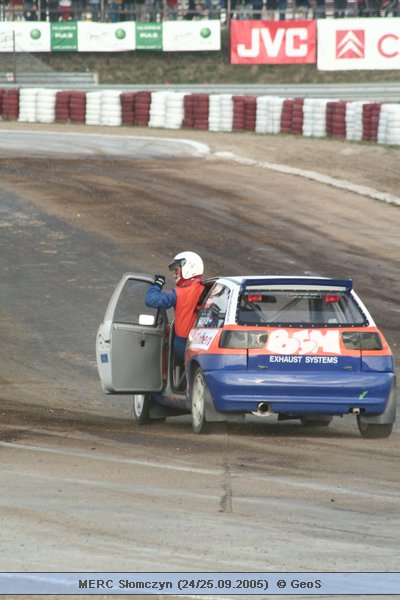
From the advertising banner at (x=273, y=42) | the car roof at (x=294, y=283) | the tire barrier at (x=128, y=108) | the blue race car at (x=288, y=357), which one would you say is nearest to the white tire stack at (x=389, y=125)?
the tire barrier at (x=128, y=108)

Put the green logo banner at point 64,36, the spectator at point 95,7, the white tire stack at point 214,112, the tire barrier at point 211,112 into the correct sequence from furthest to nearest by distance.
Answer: the spectator at point 95,7
the green logo banner at point 64,36
the white tire stack at point 214,112
the tire barrier at point 211,112

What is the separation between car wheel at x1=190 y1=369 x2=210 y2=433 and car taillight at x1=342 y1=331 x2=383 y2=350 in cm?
122

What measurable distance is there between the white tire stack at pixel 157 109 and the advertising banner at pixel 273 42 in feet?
36.9

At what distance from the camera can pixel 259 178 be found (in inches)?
1334

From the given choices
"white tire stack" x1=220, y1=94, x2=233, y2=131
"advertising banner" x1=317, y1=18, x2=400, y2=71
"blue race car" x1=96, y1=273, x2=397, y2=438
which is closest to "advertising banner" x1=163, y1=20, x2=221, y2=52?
Result: "advertising banner" x1=317, y1=18, x2=400, y2=71

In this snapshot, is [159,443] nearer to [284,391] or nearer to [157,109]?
[284,391]

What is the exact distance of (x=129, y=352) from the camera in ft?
40.8

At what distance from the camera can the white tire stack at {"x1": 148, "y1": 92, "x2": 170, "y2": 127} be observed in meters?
47.9

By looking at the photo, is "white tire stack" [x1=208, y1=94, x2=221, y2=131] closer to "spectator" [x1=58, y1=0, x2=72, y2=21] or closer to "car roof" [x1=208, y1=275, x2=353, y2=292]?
"spectator" [x1=58, y1=0, x2=72, y2=21]

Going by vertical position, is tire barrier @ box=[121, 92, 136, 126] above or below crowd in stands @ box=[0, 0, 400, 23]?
below

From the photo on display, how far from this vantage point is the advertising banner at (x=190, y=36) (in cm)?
5972

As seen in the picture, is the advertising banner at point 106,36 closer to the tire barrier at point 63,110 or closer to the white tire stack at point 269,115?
the tire barrier at point 63,110

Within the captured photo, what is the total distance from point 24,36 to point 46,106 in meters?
9.47
